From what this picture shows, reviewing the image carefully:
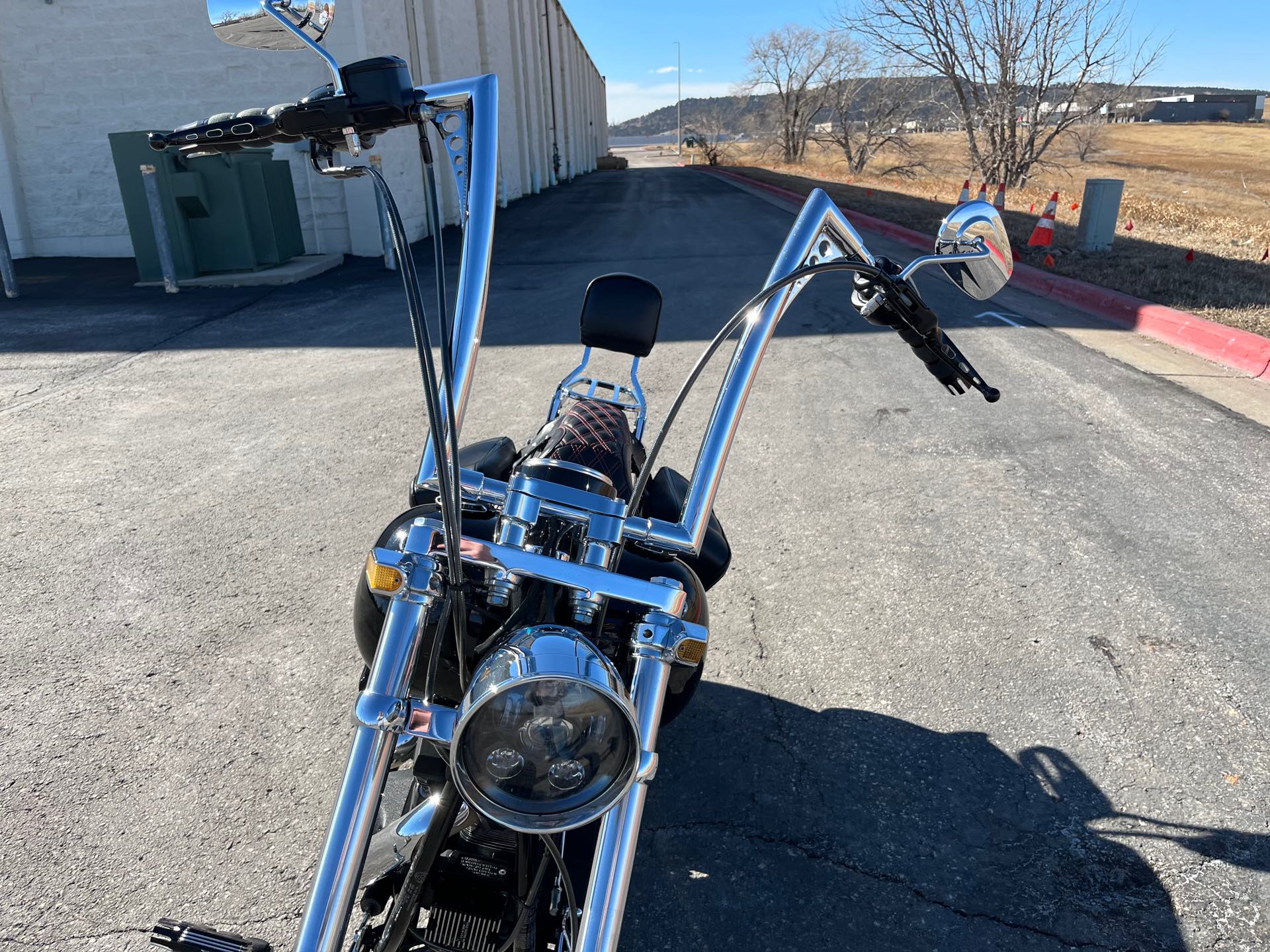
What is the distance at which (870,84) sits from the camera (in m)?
43.4

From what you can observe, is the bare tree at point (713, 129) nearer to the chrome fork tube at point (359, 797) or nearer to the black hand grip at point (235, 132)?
the black hand grip at point (235, 132)

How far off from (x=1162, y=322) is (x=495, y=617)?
8.20 m

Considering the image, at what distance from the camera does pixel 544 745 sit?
4.17 ft

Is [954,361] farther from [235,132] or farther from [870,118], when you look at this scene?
[870,118]

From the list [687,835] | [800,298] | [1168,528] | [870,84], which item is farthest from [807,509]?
[870,84]

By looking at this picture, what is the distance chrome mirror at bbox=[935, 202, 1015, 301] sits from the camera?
1821 mm

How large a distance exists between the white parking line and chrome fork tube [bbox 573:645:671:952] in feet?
26.3

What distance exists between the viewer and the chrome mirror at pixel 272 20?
155 centimetres

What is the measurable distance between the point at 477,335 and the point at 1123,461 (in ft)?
14.9

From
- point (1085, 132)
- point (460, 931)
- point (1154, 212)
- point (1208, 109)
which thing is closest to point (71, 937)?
point (460, 931)

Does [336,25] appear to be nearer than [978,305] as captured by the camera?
No

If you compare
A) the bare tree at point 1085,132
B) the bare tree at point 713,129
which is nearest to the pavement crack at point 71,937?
the bare tree at point 1085,132

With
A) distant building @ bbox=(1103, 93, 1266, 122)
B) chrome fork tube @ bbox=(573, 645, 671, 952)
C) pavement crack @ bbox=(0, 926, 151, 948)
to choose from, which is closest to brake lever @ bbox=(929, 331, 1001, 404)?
chrome fork tube @ bbox=(573, 645, 671, 952)

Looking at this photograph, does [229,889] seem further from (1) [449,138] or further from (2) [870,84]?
(2) [870,84]
